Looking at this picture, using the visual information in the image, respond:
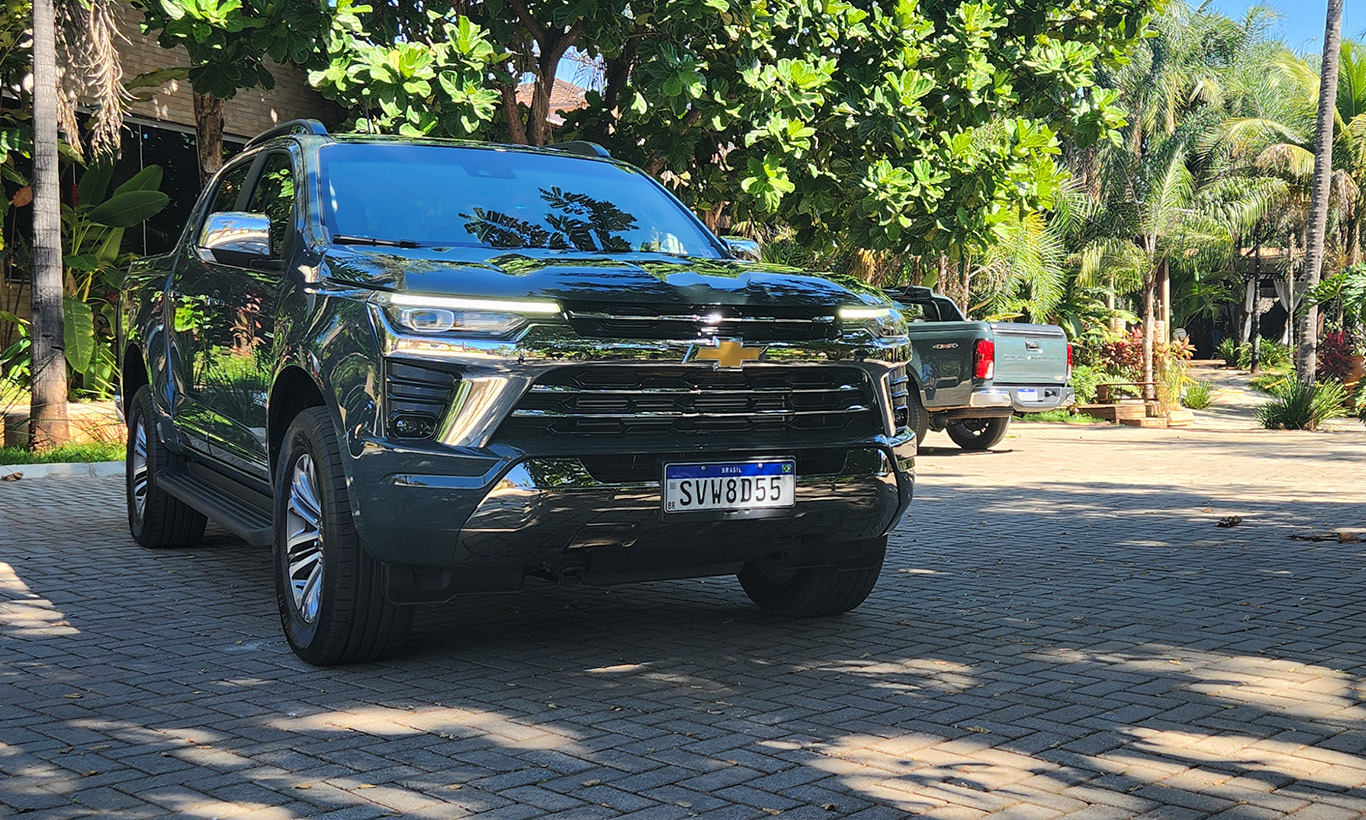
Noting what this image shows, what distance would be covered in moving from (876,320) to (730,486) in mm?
947

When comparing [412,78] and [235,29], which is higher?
[235,29]

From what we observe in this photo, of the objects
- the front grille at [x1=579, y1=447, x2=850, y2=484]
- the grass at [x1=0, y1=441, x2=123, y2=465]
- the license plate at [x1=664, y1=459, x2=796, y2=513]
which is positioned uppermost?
the front grille at [x1=579, y1=447, x2=850, y2=484]

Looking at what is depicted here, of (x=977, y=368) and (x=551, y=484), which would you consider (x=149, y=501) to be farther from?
(x=977, y=368)

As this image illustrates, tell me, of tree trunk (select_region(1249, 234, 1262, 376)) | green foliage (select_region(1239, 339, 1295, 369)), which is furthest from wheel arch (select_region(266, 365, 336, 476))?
green foliage (select_region(1239, 339, 1295, 369))

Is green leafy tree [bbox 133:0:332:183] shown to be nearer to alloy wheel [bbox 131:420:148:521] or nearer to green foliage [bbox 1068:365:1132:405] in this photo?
alloy wheel [bbox 131:420:148:521]

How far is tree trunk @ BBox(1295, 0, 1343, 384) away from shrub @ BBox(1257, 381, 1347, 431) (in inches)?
70.6

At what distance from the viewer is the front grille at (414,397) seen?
15.3 feet

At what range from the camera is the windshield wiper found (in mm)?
5555

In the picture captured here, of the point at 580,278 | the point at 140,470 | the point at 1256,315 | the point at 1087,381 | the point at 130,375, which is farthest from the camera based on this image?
the point at 1256,315

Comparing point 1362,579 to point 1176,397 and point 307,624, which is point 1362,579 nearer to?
point 307,624

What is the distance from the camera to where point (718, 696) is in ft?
16.2

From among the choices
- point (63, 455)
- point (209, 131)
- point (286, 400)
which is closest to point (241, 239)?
point (286, 400)

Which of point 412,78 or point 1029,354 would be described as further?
point 1029,354

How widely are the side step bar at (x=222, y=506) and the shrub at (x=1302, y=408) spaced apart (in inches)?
715
